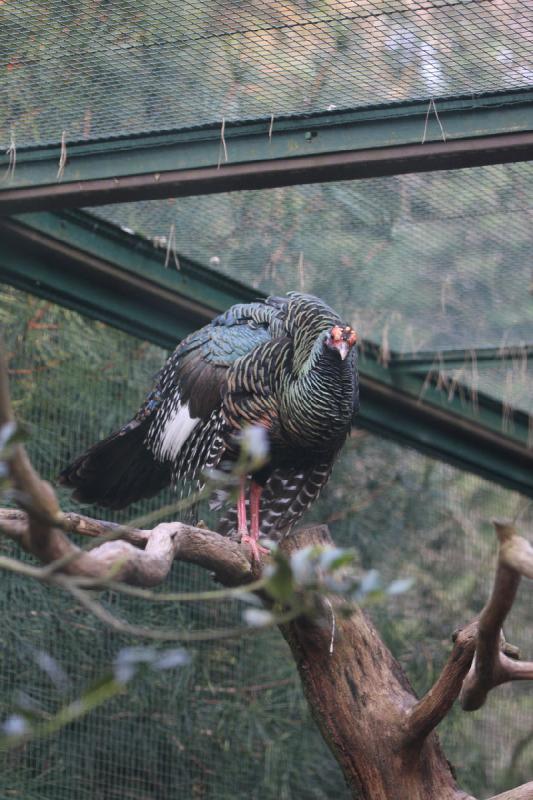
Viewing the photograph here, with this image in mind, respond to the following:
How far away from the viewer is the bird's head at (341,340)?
3.51 m

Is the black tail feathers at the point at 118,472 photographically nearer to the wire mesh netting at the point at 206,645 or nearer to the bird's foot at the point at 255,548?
the bird's foot at the point at 255,548

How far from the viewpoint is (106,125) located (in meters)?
3.42

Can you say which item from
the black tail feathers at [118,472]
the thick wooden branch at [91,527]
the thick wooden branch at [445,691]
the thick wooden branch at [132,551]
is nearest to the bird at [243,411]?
the black tail feathers at [118,472]

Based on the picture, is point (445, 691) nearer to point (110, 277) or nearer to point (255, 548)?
point (255, 548)

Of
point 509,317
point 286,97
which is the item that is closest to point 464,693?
point 286,97

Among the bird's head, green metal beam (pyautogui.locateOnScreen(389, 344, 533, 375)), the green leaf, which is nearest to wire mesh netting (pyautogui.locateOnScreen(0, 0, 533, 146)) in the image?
the bird's head

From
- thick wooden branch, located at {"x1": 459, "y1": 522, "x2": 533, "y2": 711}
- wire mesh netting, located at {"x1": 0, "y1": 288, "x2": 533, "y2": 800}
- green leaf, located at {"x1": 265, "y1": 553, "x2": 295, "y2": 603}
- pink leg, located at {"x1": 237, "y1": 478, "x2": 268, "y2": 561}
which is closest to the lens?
green leaf, located at {"x1": 265, "y1": 553, "x2": 295, "y2": 603}

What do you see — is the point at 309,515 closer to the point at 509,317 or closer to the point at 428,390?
the point at 428,390

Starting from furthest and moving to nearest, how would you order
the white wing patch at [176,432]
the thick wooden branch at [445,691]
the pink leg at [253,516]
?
the white wing patch at [176,432]
the pink leg at [253,516]
the thick wooden branch at [445,691]

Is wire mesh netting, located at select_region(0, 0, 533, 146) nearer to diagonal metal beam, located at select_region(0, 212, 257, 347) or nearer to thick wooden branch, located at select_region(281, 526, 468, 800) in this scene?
diagonal metal beam, located at select_region(0, 212, 257, 347)

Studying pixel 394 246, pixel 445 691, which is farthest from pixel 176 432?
pixel 445 691

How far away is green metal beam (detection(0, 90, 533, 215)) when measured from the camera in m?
3.17

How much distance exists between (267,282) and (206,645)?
65.4 inches

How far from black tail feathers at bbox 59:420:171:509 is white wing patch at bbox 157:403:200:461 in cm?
→ 7
